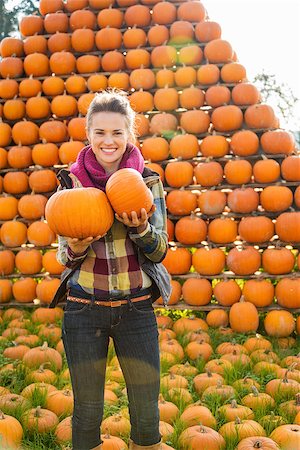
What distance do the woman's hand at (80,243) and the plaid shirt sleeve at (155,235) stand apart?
0.15 metres

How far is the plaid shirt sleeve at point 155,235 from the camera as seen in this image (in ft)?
6.21

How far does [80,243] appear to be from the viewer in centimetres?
189

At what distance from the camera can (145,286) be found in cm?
201

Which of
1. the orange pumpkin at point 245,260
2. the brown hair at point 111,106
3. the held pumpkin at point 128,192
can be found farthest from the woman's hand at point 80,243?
the orange pumpkin at point 245,260

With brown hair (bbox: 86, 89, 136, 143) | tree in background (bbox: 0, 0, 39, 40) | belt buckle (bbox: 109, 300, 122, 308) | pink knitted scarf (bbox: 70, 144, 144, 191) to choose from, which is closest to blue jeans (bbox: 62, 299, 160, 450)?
belt buckle (bbox: 109, 300, 122, 308)

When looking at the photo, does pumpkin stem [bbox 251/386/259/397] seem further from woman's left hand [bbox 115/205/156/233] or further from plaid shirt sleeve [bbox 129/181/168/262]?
woman's left hand [bbox 115/205/156/233]

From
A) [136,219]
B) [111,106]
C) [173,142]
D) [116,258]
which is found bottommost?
[116,258]

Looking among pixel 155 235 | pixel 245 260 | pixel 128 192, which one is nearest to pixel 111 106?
pixel 128 192

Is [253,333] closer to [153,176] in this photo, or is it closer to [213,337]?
[213,337]

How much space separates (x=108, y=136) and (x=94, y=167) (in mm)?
132

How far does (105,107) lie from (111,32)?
145 inches

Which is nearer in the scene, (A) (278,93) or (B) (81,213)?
(B) (81,213)

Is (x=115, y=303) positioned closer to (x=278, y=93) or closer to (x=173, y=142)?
(x=173, y=142)

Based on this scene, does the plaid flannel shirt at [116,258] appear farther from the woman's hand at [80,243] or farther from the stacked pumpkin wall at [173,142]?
the stacked pumpkin wall at [173,142]
